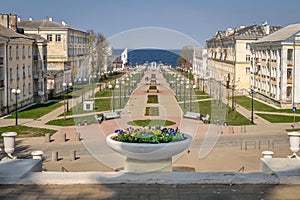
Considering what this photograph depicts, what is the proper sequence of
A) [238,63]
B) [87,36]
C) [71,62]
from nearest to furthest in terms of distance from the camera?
[238,63] → [71,62] → [87,36]

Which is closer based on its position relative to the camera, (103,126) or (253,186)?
(253,186)

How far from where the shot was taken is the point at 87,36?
93.0 meters

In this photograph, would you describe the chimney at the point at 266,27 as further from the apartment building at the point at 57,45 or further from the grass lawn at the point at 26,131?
the grass lawn at the point at 26,131

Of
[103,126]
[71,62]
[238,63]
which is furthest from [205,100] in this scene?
[71,62]

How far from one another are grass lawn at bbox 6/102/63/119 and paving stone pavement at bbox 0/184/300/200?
3270 centimetres

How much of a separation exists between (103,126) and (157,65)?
5137 cm

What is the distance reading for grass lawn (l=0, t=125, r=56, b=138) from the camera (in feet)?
103

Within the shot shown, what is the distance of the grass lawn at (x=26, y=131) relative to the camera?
31.3 meters

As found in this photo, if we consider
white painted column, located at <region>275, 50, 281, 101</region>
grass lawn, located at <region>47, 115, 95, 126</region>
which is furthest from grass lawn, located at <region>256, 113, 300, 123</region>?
grass lawn, located at <region>47, 115, 95, 126</region>

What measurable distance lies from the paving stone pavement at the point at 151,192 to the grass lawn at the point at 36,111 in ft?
107

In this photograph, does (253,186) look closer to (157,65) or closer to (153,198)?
(153,198)

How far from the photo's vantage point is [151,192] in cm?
762

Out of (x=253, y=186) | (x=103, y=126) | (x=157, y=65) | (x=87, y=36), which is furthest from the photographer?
(x=87, y=36)

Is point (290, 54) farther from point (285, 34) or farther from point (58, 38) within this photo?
point (58, 38)
